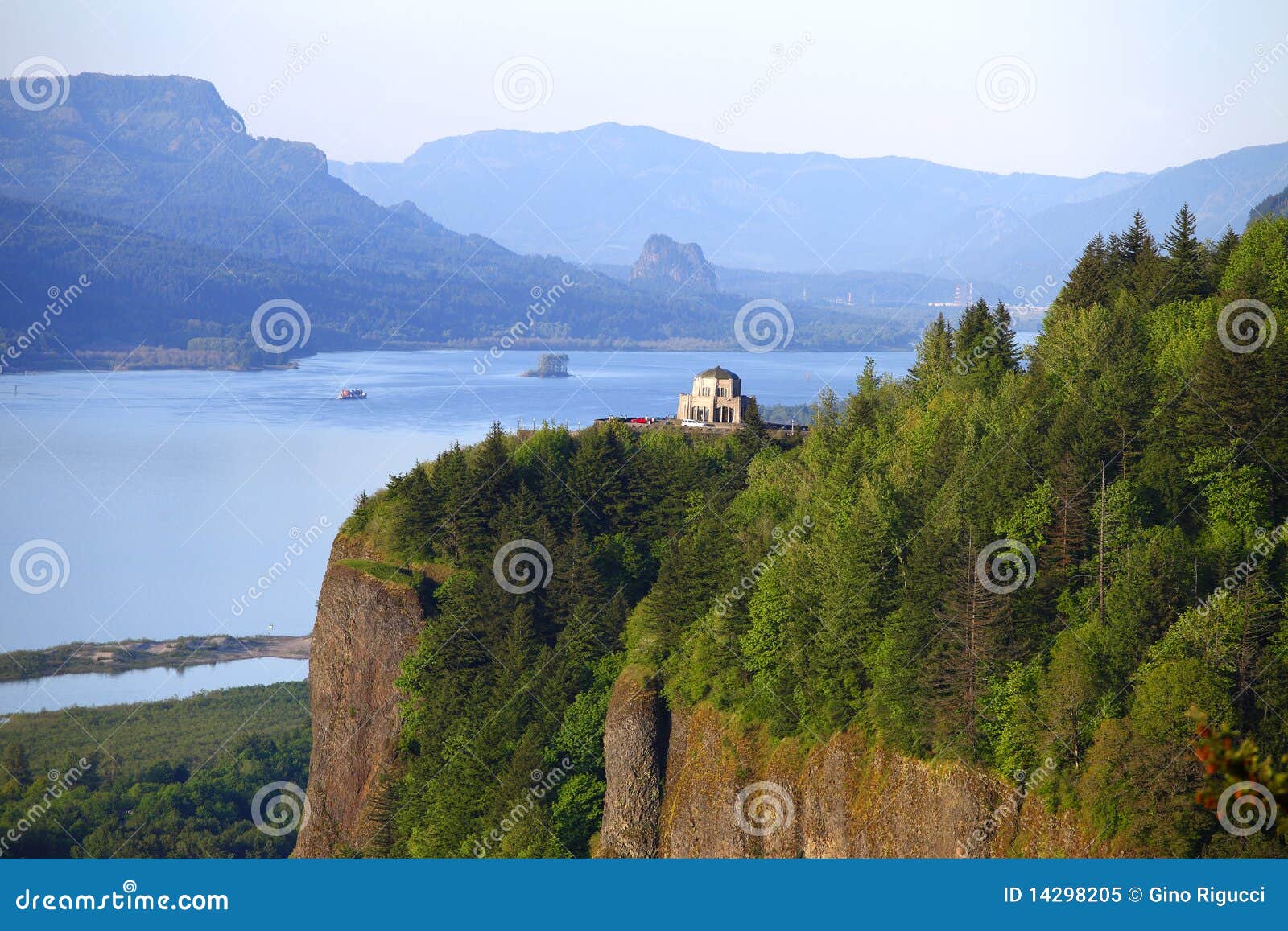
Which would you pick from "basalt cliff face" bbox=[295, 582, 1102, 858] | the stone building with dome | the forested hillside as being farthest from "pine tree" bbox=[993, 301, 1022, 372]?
"basalt cliff face" bbox=[295, 582, 1102, 858]

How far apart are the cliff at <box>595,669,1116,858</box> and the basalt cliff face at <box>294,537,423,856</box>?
897 cm

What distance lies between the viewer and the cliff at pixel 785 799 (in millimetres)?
34031

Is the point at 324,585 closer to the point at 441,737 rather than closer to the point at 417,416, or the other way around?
the point at 441,737

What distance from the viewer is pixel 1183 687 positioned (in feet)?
107

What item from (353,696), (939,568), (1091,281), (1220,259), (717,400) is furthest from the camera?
(717,400)

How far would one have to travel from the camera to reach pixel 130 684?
92.6 meters

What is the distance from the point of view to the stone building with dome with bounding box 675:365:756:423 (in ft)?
206

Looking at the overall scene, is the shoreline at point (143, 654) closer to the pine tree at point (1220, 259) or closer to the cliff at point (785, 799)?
the cliff at point (785, 799)

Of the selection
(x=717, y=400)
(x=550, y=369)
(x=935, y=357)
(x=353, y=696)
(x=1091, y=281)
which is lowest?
(x=353, y=696)

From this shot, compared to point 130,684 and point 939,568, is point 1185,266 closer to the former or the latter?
point 939,568

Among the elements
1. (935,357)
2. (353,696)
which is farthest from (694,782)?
(935,357)

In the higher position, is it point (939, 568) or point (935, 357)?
point (935, 357)

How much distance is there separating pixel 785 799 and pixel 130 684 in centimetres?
6206

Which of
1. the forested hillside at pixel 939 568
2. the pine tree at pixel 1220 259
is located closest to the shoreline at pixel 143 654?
the forested hillside at pixel 939 568
